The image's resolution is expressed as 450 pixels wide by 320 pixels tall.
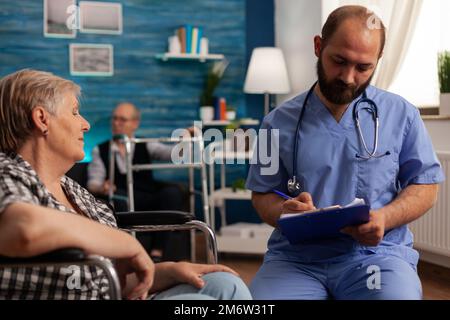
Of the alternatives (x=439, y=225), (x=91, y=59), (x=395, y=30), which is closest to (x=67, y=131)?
(x=439, y=225)

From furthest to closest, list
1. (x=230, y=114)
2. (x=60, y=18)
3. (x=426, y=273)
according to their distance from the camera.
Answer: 1. (x=230, y=114)
2. (x=60, y=18)
3. (x=426, y=273)

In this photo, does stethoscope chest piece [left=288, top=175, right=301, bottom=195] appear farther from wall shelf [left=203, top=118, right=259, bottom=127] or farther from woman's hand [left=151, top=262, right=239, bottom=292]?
wall shelf [left=203, top=118, right=259, bottom=127]

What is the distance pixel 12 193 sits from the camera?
116cm

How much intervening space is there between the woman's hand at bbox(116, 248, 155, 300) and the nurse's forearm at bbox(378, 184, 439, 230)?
0.60 m

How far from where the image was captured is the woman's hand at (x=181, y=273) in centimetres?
132

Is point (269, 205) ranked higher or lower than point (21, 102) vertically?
lower

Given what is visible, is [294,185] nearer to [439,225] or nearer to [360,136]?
[360,136]

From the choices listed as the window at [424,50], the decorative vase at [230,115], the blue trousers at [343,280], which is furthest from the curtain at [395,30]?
the blue trousers at [343,280]

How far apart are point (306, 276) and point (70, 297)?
593mm

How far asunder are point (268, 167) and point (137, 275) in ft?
1.83

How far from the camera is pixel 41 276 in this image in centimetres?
127

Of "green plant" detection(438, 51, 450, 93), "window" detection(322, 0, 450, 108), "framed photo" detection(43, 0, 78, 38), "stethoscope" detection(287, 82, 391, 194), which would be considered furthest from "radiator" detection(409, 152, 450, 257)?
"framed photo" detection(43, 0, 78, 38)

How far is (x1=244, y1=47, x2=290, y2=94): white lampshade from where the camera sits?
450 centimetres
